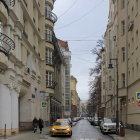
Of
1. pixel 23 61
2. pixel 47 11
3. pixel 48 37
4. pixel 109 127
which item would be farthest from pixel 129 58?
pixel 47 11

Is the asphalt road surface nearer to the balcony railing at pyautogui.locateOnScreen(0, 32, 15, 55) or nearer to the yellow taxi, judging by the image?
the yellow taxi

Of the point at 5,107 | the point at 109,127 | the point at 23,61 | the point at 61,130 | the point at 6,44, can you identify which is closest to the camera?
the point at 6,44

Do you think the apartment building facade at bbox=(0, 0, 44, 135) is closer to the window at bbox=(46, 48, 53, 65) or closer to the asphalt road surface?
the asphalt road surface

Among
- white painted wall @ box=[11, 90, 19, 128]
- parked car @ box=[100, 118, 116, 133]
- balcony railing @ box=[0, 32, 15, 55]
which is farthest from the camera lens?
parked car @ box=[100, 118, 116, 133]

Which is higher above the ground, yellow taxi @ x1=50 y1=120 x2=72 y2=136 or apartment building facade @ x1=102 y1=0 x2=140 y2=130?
apartment building facade @ x1=102 y1=0 x2=140 y2=130

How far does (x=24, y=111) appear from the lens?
29.6 meters

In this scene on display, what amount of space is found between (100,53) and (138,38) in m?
35.2

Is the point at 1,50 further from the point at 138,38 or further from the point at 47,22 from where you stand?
the point at 47,22

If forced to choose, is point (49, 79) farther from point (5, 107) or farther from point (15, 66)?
point (5, 107)

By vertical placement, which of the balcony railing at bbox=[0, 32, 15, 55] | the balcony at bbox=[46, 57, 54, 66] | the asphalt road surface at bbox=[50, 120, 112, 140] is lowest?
the asphalt road surface at bbox=[50, 120, 112, 140]

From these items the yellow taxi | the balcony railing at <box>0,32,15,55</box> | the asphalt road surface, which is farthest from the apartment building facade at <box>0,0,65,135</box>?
the asphalt road surface

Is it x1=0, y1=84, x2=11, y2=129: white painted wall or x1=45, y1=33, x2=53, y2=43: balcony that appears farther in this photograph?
x1=45, y1=33, x2=53, y2=43: balcony

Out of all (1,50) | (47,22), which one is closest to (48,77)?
(47,22)

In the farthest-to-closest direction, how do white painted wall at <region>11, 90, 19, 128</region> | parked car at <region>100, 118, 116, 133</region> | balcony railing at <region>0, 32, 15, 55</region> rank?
parked car at <region>100, 118, 116, 133</region> < white painted wall at <region>11, 90, 19, 128</region> < balcony railing at <region>0, 32, 15, 55</region>
